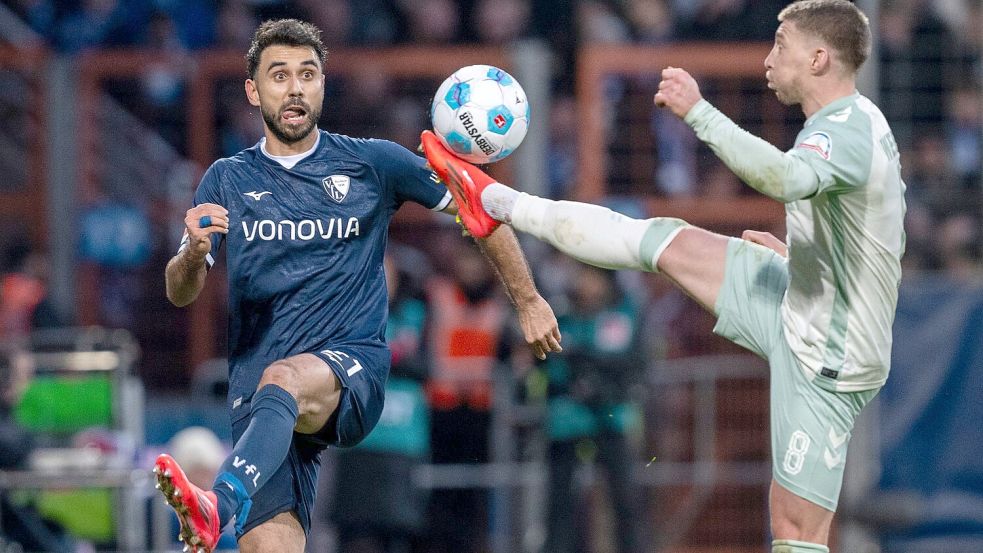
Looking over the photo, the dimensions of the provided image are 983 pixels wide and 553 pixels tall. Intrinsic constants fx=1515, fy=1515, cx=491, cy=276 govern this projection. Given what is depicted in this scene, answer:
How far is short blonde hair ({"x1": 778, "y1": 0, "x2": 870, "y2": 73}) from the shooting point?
19.1 ft

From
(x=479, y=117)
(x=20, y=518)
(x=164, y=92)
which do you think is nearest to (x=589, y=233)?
(x=479, y=117)

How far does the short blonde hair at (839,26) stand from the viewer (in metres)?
5.83

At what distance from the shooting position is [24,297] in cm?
1164

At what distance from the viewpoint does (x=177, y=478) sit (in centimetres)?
507

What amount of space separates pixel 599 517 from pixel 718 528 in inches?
40.8

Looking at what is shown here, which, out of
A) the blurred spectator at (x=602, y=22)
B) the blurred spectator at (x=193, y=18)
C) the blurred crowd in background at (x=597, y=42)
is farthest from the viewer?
the blurred spectator at (x=193, y=18)

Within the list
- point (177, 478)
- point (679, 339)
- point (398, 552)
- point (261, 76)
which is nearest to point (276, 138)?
point (261, 76)

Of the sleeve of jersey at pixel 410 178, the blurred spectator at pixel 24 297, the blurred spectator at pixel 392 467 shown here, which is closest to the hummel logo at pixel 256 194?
the sleeve of jersey at pixel 410 178

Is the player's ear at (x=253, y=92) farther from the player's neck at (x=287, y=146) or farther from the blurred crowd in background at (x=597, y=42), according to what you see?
the blurred crowd in background at (x=597, y=42)

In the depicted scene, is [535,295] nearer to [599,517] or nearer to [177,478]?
[177,478]

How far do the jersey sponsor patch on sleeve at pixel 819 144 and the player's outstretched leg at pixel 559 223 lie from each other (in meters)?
0.75

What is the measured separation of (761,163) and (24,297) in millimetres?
7705

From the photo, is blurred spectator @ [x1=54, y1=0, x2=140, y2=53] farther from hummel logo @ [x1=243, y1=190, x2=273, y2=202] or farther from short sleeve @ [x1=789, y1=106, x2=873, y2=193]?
short sleeve @ [x1=789, y1=106, x2=873, y2=193]

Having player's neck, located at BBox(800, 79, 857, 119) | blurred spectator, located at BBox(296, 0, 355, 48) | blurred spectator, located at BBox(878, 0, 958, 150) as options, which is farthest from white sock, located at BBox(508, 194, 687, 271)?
blurred spectator, located at BBox(296, 0, 355, 48)
